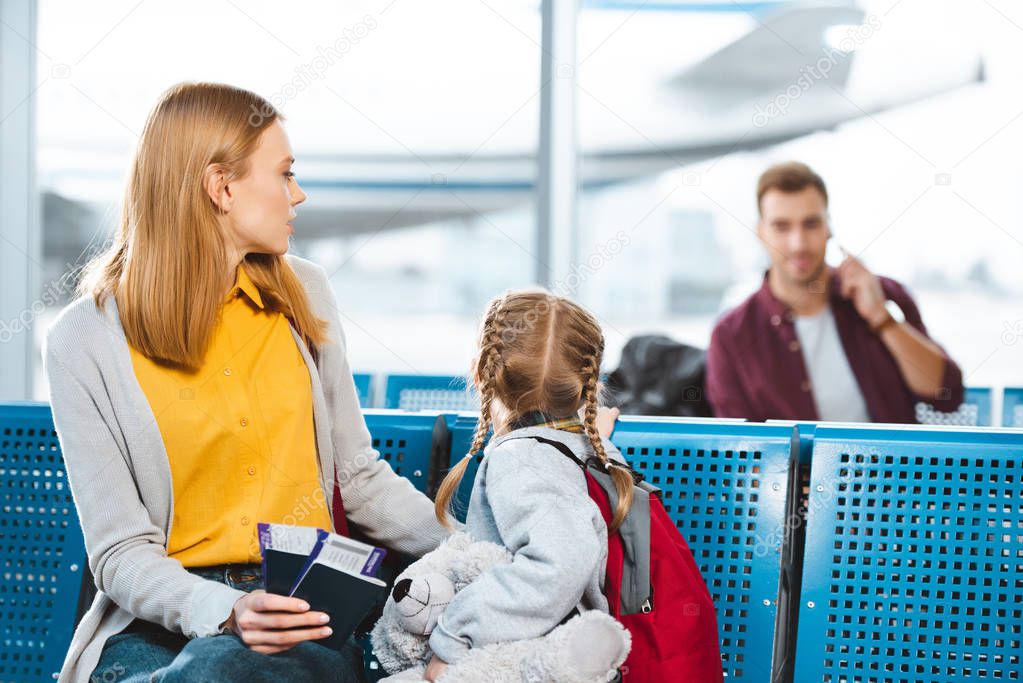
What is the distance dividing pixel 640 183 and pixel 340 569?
580cm

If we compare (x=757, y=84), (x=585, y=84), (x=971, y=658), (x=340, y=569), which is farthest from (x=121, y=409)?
(x=757, y=84)

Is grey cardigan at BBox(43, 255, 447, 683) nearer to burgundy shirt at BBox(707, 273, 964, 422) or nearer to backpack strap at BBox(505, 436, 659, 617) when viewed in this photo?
backpack strap at BBox(505, 436, 659, 617)

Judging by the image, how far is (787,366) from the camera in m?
3.53

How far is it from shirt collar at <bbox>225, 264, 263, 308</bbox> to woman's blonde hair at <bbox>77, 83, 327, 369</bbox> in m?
0.07

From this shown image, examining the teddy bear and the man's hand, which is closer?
the teddy bear

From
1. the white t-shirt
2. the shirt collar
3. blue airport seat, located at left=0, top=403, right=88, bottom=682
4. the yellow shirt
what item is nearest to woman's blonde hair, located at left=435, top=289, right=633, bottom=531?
the yellow shirt

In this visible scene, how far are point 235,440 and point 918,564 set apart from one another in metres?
1.25

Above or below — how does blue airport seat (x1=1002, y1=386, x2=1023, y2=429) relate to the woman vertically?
above

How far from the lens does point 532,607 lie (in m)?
1.47

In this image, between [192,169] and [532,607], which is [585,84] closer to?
[192,169]

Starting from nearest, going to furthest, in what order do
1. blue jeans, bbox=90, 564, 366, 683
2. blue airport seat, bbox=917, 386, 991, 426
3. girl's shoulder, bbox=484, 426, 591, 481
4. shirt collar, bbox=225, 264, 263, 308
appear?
blue jeans, bbox=90, 564, 366, 683, girl's shoulder, bbox=484, 426, 591, 481, shirt collar, bbox=225, 264, 263, 308, blue airport seat, bbox=917, 386, 991, 426

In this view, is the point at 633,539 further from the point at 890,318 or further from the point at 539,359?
the point at 890,318

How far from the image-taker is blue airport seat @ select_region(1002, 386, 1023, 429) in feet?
11.3

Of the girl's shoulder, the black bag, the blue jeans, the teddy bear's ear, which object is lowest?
the blue jeans
